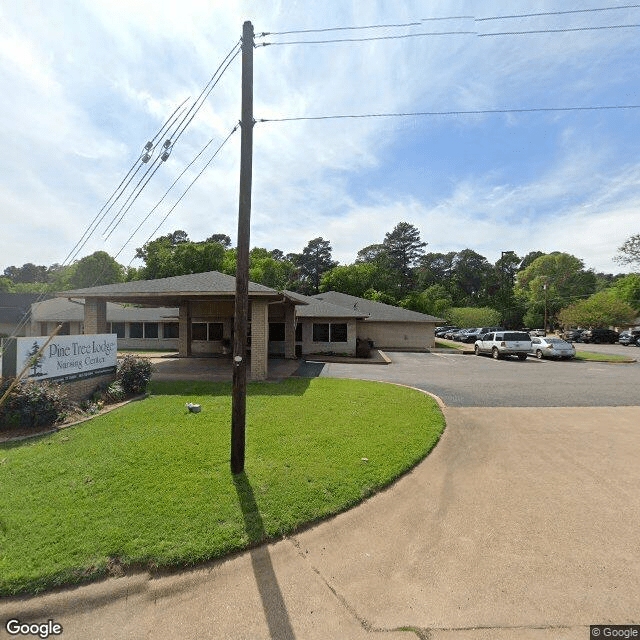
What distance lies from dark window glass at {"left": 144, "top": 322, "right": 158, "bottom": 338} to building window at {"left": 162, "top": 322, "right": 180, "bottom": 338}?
590 mm

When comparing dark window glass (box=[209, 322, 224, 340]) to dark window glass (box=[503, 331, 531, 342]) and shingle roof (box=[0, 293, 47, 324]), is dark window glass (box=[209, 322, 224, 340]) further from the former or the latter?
shingle roof (box=[0, 293, 47, 324])

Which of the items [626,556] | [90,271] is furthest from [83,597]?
[90,271]

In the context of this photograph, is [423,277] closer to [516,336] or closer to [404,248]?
[404,248]

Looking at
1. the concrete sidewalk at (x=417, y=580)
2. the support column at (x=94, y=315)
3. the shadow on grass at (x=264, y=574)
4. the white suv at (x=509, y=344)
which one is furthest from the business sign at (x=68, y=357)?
the white suv at (x=509, y=344)

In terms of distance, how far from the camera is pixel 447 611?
2826 mm

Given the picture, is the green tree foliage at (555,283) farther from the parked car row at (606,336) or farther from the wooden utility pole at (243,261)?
the wooden utility pole at (243,261)

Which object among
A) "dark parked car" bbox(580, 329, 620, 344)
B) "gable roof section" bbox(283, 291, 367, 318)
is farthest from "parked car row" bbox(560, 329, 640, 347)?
"gable roof section" bbox(283, 291, 367, 318)

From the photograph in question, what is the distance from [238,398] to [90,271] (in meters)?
64.0

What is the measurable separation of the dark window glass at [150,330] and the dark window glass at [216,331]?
6132 millimetres

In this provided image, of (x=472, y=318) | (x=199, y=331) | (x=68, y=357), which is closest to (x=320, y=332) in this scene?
(x=199, y=331)

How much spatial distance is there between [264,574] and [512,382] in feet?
40.6

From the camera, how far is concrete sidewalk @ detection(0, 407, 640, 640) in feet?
8.87

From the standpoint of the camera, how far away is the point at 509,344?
21.5 meters

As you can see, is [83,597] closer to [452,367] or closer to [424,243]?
[452,367]
